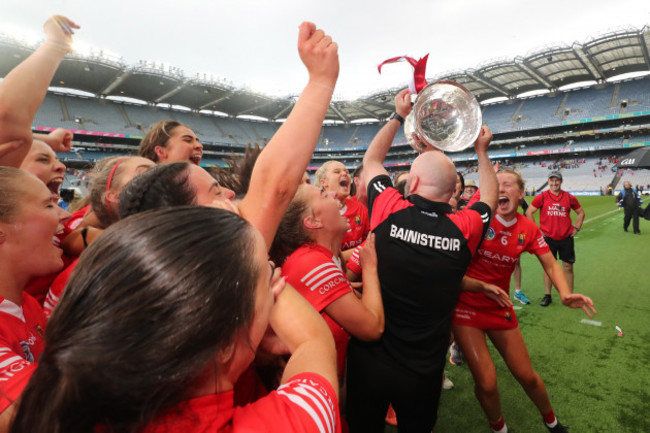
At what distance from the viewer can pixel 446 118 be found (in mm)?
2277

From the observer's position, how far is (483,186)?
7.63ft

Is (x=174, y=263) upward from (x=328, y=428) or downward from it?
upward

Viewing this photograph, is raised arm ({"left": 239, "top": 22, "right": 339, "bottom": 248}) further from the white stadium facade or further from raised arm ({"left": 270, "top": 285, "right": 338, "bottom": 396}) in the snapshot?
the white stadium facade

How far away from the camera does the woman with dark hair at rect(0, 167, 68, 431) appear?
1157mm

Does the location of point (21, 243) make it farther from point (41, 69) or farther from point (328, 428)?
point (328, 428)

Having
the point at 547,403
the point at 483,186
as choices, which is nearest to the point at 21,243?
the point at 483,186

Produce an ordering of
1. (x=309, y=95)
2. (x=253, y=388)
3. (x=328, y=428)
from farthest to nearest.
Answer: (x=253, y=388) → (x=309, y=95) → (x=328, y=428)

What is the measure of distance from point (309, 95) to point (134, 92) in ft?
134

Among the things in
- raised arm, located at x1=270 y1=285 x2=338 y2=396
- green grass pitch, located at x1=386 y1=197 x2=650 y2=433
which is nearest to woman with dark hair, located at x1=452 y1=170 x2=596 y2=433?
green grass pitch, located at x1=386 y1=197 x2=650 y2=433

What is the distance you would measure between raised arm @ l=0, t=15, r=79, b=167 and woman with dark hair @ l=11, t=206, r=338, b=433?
909 millimetres

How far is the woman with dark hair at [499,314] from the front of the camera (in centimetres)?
244

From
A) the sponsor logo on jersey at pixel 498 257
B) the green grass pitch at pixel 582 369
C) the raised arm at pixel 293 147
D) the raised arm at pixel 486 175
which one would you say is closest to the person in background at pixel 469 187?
the green grass pitch at pixel 582 369

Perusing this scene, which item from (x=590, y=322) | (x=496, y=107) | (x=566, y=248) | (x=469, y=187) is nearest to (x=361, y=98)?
(x=496, y=107)

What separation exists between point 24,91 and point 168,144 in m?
1.44
